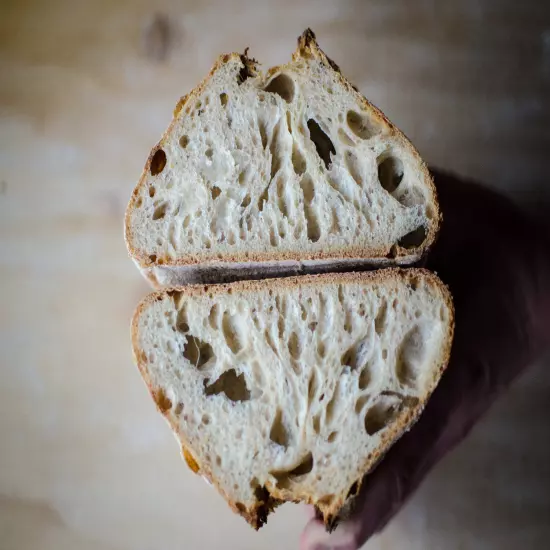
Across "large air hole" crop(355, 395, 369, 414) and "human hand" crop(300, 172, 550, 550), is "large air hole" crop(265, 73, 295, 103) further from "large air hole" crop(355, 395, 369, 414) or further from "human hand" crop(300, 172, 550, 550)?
"large air hole" crop(355, 395, 369, 414)

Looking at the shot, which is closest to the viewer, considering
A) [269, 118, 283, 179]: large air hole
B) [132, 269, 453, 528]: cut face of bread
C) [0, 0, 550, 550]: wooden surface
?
[132, 269, 453, 528]: cut face of bread

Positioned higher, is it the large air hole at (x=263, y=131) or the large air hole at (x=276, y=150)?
the large air hole at (x=263, y=131)

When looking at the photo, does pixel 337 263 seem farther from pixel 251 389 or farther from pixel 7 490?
pixel 7 490

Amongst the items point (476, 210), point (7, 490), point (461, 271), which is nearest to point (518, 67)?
point (476, 210)

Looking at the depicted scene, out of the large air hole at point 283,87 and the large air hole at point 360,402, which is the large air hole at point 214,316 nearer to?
the large air hole at point 360,402

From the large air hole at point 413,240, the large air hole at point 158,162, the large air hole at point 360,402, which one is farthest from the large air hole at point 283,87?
the large air hole at point 360,402

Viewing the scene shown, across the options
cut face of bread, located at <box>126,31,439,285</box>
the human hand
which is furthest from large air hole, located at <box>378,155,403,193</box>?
the human hand
